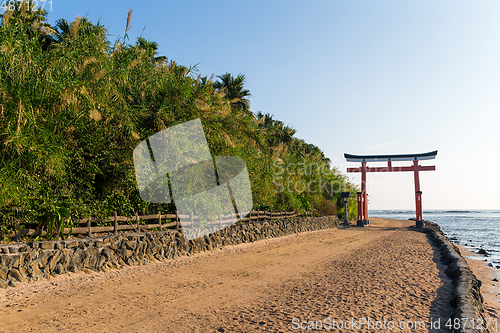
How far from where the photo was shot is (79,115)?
5.95m

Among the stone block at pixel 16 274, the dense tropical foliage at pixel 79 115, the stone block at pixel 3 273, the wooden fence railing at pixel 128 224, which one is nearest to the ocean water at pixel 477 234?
the wooden fence railing at pixel 128 224

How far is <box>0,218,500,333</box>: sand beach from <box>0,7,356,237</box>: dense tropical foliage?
1426 millimetres

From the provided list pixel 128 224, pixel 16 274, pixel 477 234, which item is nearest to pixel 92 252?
pixel 16 274

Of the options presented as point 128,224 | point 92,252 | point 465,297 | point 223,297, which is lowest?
point 223,297

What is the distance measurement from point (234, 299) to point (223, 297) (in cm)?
20

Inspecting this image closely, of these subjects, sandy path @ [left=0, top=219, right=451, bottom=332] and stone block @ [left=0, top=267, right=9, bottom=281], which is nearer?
sandy path @ [left=0, top=219, right=451, bottom=332]

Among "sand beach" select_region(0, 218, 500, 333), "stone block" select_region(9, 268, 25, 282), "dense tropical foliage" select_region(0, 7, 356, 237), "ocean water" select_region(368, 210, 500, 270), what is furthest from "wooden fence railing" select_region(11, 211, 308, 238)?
"ocean water" select_region(368, 210, 500, 270)

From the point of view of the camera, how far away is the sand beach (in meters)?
3.77

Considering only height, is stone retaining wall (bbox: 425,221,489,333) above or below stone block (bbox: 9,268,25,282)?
below

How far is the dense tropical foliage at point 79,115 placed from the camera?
5289 millimetres

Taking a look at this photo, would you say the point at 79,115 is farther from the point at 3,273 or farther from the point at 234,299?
the point at 234,299

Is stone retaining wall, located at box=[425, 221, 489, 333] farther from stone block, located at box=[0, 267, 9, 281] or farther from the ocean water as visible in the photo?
stone block, located at box=[0, 267, 9, 281]

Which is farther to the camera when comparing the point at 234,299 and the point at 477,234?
the point at 477,234

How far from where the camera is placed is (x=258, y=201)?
1329cm
